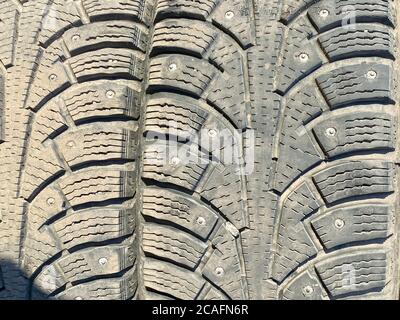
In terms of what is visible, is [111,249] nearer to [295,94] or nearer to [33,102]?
[33,102]

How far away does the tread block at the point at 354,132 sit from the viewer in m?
1.29

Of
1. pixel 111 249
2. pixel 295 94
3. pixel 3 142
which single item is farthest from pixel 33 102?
pixel 295 94

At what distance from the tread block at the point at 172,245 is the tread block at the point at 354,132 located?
0.36 meters

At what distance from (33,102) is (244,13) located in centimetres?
52

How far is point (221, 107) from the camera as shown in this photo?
133 cm

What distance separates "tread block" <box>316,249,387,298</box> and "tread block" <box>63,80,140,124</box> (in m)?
0.56

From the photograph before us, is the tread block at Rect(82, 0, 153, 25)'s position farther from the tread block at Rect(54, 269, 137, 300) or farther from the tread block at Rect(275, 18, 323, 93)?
the tread block at Rect(54, 269, 137, 300)

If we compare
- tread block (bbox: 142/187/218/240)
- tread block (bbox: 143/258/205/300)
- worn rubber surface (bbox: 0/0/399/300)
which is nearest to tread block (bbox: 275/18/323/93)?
worn rubber surface (bbox: 0/0/399/300)

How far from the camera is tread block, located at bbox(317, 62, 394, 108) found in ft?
4.25

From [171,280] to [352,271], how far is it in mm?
402

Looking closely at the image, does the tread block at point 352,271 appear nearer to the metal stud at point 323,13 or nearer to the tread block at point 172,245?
the tread block at point 172,245

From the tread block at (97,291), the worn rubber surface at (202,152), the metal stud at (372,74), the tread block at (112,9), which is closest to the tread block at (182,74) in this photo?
the worn rubber surface at (202,152)

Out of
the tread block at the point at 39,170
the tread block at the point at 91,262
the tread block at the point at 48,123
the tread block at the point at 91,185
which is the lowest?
the tread block at the point at 91,262

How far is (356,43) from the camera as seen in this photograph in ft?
4.28
